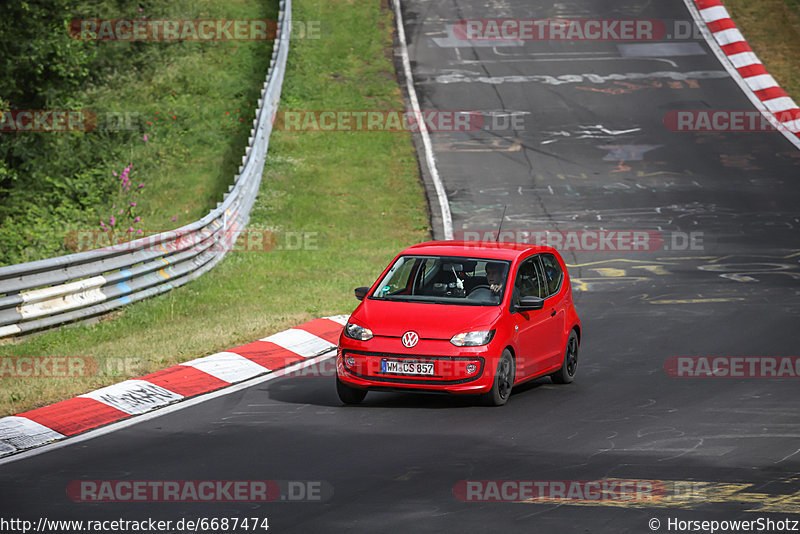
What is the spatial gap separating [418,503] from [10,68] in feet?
71.6

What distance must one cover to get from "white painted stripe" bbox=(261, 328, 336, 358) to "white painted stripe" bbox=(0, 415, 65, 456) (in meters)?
4.56

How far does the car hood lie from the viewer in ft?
35.8

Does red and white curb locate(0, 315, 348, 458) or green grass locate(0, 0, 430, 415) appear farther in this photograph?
green grass locate(0, 0, 430, 415)

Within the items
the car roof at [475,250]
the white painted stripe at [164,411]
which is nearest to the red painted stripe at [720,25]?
the car roof at [475,250]

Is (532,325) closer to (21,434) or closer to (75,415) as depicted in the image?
(75,415)

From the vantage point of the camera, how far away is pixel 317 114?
3325 cm

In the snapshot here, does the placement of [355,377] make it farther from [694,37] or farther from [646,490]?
[694,37]

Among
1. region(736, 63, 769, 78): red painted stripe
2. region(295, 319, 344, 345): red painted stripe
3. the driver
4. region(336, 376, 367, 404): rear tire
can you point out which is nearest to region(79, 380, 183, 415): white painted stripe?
region(336, 376, 367, 404): rear tire

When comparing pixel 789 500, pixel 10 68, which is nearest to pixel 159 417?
pixel 789 500

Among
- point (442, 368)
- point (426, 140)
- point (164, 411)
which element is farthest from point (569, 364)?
point (426, 140)

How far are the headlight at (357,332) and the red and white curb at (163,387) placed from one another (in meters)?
1.67

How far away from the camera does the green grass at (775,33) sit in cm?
3591
